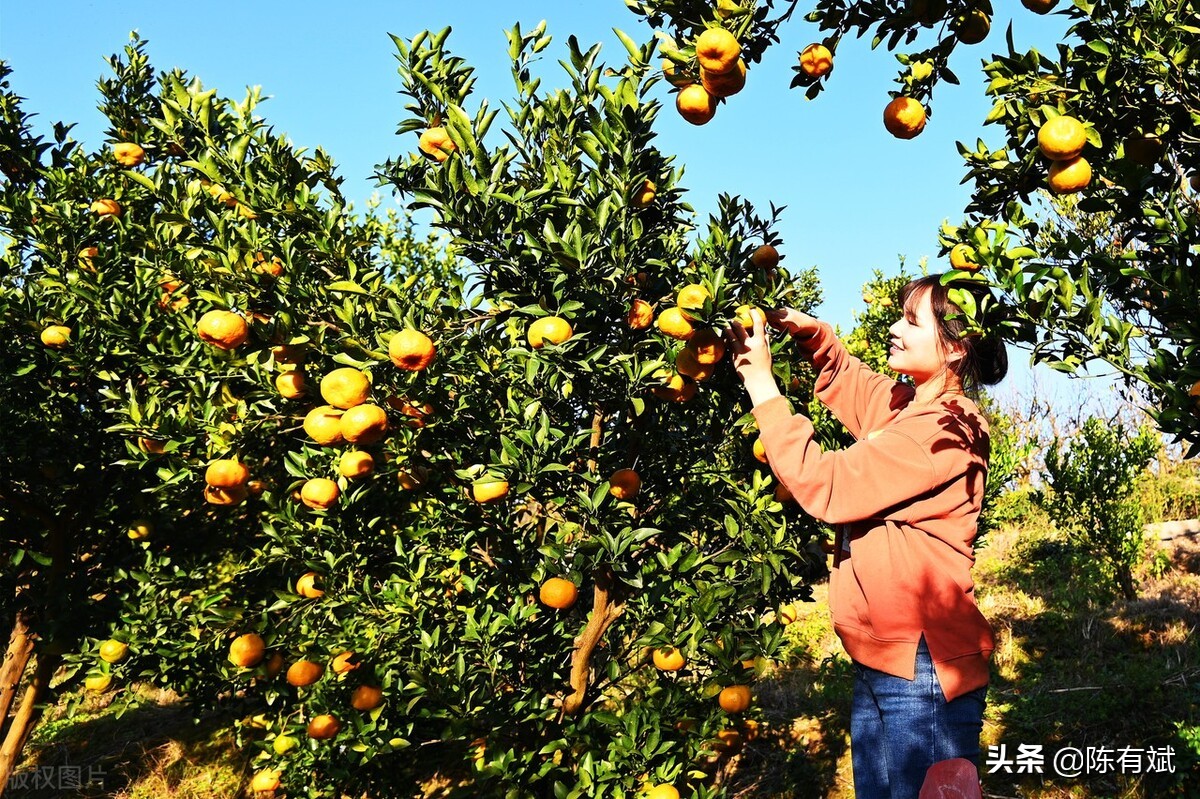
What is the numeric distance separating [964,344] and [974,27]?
759 mm

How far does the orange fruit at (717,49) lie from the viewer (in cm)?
174

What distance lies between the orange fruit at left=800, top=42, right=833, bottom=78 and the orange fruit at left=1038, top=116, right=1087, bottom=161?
1.87ft

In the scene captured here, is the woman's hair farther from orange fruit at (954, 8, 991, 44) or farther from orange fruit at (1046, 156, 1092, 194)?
orange fruit at (954, 8, 991, 44)

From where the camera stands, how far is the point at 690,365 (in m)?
1.92

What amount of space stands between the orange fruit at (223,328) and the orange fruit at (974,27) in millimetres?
2042

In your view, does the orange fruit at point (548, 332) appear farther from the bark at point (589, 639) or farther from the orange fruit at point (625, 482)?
the bark at point (589, 639)

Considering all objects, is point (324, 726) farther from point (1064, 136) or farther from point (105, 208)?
point (1064, 136)

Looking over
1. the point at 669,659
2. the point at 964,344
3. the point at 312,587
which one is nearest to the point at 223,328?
the point at 312,587

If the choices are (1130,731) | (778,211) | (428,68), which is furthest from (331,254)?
(1130,731)

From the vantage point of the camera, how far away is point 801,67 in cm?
205

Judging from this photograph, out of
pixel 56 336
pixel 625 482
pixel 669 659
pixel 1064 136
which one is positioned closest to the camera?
pixel 1064 136

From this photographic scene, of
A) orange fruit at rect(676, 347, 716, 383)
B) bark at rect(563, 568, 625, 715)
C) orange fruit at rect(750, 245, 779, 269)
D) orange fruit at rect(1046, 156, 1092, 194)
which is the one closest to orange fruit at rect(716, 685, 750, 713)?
bark at rect(563, 568, 625, 715)

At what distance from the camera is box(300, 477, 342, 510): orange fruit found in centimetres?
254

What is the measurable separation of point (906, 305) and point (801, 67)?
0.67 meters
